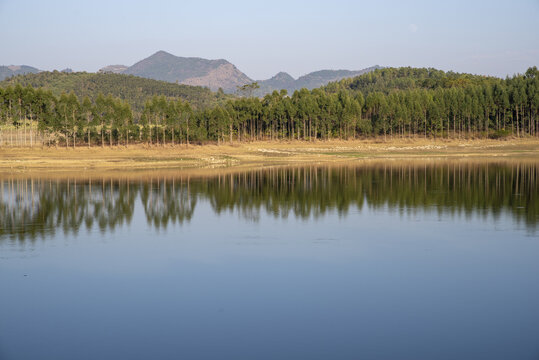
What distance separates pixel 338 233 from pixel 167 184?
1960 cm

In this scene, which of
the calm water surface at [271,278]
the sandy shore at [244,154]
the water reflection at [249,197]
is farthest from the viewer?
the sandy shore at [244,154]

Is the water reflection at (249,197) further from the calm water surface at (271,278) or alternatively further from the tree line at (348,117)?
the tree line at (348,117)

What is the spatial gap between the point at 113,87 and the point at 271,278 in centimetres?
17652

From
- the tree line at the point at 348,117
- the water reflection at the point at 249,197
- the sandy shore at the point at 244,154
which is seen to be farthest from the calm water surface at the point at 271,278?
the tree line at the point at 348,117

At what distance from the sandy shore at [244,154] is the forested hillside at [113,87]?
8738 centimetres

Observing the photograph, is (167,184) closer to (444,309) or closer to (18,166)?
(18,166)

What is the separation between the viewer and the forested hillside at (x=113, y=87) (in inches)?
6599

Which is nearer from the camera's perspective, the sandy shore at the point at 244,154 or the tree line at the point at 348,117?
the sandy shore at the point at 244,154

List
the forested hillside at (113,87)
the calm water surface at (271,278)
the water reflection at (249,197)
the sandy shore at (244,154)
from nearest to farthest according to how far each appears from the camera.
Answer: the calm water surface at (271,278) → the water reflection at (249,197) → the sandy shore at (244,154) → the forested hillside at (113,87)

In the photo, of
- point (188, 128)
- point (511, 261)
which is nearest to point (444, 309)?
point (511, 261)

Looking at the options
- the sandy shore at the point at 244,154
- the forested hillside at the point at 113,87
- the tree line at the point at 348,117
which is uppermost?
the forested hillside at the point at 113,87

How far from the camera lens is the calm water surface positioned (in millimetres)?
10016

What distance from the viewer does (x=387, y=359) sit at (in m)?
9.28

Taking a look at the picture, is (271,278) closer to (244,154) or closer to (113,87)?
(244,154)
